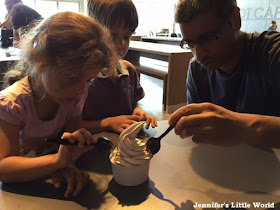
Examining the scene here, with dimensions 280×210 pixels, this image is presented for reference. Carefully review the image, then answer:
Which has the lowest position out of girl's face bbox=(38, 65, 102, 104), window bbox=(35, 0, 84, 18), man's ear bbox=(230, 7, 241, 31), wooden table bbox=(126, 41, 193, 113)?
wooden table bbox=(126, 41, 193, 113)

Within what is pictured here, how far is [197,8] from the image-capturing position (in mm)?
1047

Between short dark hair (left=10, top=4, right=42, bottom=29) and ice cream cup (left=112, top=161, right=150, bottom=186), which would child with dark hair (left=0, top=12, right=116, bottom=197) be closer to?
ice cream cup (left=112, top=161, right=150, bottom=186)

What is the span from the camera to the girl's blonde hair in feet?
2.61

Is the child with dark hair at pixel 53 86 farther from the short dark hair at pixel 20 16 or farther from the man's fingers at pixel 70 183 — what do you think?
the short dark hair at pixel 20 16

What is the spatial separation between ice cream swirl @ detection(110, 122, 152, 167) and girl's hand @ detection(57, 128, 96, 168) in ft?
0.29

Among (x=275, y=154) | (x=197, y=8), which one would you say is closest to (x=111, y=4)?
(x=197, y=8)

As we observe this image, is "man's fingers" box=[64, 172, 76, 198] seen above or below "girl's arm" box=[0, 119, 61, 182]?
below

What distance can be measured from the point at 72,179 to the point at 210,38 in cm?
82

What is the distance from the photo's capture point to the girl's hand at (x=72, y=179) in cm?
71

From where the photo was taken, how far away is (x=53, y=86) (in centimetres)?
85

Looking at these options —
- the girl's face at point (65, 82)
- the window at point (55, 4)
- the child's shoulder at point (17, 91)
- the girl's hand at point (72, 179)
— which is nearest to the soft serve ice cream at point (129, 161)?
the girl's hand at point (72, 179)

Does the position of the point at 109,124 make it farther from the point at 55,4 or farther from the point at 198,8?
the point at 55,4

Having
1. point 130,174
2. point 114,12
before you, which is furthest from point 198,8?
point 130,174

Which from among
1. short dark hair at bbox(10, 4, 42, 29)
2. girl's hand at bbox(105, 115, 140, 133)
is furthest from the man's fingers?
short dark hair at bbox(10, 4, 42, 29)
